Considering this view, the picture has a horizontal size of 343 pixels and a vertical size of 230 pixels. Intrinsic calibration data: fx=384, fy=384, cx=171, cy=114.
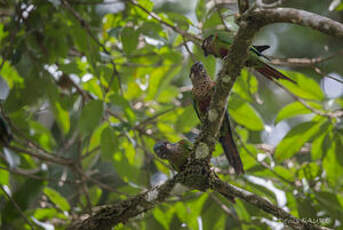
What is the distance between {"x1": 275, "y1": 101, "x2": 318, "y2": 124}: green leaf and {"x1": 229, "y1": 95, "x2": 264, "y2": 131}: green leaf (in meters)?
0.18

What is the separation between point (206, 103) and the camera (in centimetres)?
283

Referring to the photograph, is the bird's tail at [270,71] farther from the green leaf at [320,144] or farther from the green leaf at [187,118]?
the green leaf at [320,144]

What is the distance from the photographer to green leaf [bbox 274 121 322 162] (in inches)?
127

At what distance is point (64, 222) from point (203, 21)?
7.61 ft

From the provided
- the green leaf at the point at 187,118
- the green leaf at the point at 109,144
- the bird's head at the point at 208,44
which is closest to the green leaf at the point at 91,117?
the green leaf at the point at 109,144

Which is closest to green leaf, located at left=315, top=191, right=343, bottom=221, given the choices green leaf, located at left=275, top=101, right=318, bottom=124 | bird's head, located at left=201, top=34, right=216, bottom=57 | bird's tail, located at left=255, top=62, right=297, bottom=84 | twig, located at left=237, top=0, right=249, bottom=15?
green leaf, located at left=275, top=101, right=318, bottom=124

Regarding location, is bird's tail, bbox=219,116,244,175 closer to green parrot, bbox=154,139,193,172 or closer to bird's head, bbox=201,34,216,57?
green parrot, bbox=154,139,193,172

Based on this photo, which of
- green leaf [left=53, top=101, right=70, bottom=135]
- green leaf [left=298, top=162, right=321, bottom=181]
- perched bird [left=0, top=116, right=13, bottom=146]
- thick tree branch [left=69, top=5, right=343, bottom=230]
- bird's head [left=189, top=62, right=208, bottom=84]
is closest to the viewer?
thick tree branch [left=69, top=5, right=343, bottom=230]

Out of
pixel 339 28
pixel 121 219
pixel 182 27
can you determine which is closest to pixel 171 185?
pixel 121 219

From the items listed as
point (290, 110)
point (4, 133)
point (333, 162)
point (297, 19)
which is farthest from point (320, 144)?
point (4, 133)

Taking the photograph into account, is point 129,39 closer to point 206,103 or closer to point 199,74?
point 199,74

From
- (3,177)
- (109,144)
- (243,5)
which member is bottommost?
(3,177)

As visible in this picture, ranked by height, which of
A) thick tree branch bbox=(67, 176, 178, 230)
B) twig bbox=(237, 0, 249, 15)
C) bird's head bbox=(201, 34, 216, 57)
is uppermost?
bird's head bbox=(201, 34, 216, 57)

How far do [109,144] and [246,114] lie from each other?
3.76ft
